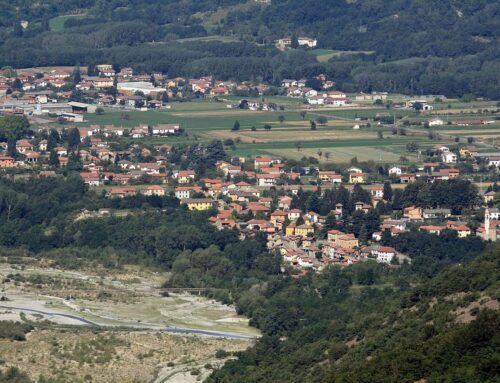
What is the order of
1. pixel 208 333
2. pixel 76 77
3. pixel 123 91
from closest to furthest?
pixel 208 333 < pixel 123 91 < pixel 76 77

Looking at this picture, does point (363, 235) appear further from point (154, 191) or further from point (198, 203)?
point (154, 191)

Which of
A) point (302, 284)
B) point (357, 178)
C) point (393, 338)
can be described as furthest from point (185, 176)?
point (393, 338)

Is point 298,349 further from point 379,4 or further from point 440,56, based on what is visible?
point 379,4

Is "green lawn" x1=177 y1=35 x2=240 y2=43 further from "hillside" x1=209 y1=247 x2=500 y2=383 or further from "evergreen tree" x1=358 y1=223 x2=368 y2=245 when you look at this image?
"hillside" x1=209 y1=247 x2=500 y2=383

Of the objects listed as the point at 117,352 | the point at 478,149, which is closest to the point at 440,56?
the point at 478,149

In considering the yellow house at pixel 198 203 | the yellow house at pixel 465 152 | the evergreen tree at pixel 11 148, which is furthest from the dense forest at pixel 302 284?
the yellow house at pixel 465 152

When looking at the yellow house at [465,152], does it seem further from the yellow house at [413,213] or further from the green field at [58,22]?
the green field at [58,22]

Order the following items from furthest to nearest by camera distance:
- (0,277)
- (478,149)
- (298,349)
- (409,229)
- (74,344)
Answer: (478,149)
(409,229)
(0,277)
(74,344)
(298,349)
